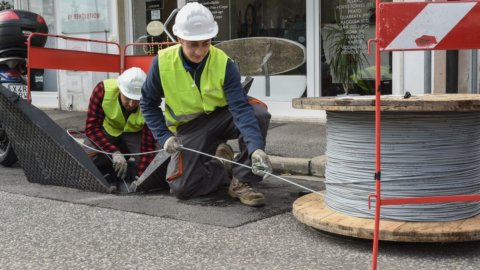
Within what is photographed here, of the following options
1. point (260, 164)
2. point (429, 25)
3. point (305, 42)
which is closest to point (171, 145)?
point (260, 164)

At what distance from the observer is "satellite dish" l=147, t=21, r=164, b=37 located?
11.0 metres

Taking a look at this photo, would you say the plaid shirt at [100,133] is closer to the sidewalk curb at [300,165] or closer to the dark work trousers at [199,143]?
the dark work trousers at [199,143]

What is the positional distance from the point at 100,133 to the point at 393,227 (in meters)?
2.89

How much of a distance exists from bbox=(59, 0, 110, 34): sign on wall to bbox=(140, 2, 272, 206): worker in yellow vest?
644cm

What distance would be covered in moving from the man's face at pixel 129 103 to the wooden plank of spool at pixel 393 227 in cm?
196

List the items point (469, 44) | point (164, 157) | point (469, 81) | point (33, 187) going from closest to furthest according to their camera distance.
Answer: point (469, 44)
point (164, 157)
point (33, 187)
point (469, 81)

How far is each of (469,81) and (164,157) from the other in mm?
3768

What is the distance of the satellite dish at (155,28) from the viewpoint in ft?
35.9

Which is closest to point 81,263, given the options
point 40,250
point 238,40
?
point 40,250

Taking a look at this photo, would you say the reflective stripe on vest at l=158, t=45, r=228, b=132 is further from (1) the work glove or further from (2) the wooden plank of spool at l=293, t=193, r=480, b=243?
(2) the wooden plank of spool at l=293, t=193, r=480, b=243

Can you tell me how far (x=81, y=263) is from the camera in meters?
3.64

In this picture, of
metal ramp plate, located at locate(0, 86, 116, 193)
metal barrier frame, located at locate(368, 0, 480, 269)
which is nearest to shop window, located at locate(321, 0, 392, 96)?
metal ramp plate, located at locate(0, 86, 116, 193)

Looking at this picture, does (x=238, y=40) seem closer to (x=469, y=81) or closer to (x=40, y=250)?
(x=469, y=81)

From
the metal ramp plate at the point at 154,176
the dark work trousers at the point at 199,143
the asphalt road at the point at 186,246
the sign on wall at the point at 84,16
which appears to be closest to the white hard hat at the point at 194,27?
the dark work trousers at the point at 199,143
